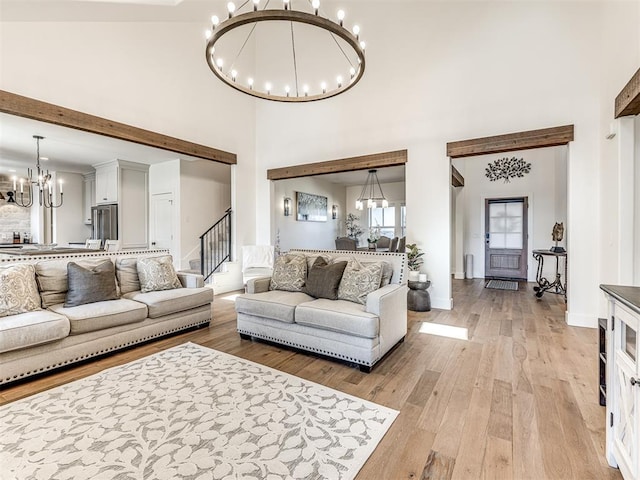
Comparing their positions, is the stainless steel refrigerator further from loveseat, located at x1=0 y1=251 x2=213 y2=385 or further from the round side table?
the round side table

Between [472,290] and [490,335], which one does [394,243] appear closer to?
[472,290]

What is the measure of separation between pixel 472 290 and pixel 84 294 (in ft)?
20.9

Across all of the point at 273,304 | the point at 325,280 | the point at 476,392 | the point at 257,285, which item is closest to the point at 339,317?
the point at 325,280

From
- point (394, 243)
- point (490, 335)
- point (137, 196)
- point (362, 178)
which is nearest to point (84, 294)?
point (490, 335)

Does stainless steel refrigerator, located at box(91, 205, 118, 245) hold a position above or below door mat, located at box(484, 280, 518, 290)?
above

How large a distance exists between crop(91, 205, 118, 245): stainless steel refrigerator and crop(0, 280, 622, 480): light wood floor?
15.3 feet

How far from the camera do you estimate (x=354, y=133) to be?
18.4ft

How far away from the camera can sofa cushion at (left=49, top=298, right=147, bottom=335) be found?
277 cm

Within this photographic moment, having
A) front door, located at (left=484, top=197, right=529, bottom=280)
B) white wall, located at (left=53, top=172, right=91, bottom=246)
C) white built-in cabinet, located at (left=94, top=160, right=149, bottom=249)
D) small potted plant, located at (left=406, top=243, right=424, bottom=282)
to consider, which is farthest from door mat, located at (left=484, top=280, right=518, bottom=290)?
white wall, located at (left=53, top=172, right=91, bottom=246)

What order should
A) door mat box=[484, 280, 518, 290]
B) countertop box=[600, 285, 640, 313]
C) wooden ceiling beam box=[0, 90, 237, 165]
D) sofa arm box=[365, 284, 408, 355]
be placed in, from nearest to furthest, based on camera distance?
1. countertop box=[600, 285, 640, 313]
2. sofa arm box=[365, 284, 408, 355]
3. wooden ceiling beam box=[0, 90, 237, 165]
4. door mat box=[484, 280, 518, 290]

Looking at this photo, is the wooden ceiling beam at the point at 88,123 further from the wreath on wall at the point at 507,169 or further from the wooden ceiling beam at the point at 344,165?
the wreath on wall at the point at 507,169

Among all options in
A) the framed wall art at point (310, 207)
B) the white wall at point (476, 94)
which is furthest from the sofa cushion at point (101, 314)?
the framed wall art at point (310, 207)

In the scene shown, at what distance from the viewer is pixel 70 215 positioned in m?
8.13

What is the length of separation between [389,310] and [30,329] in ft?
9.89
